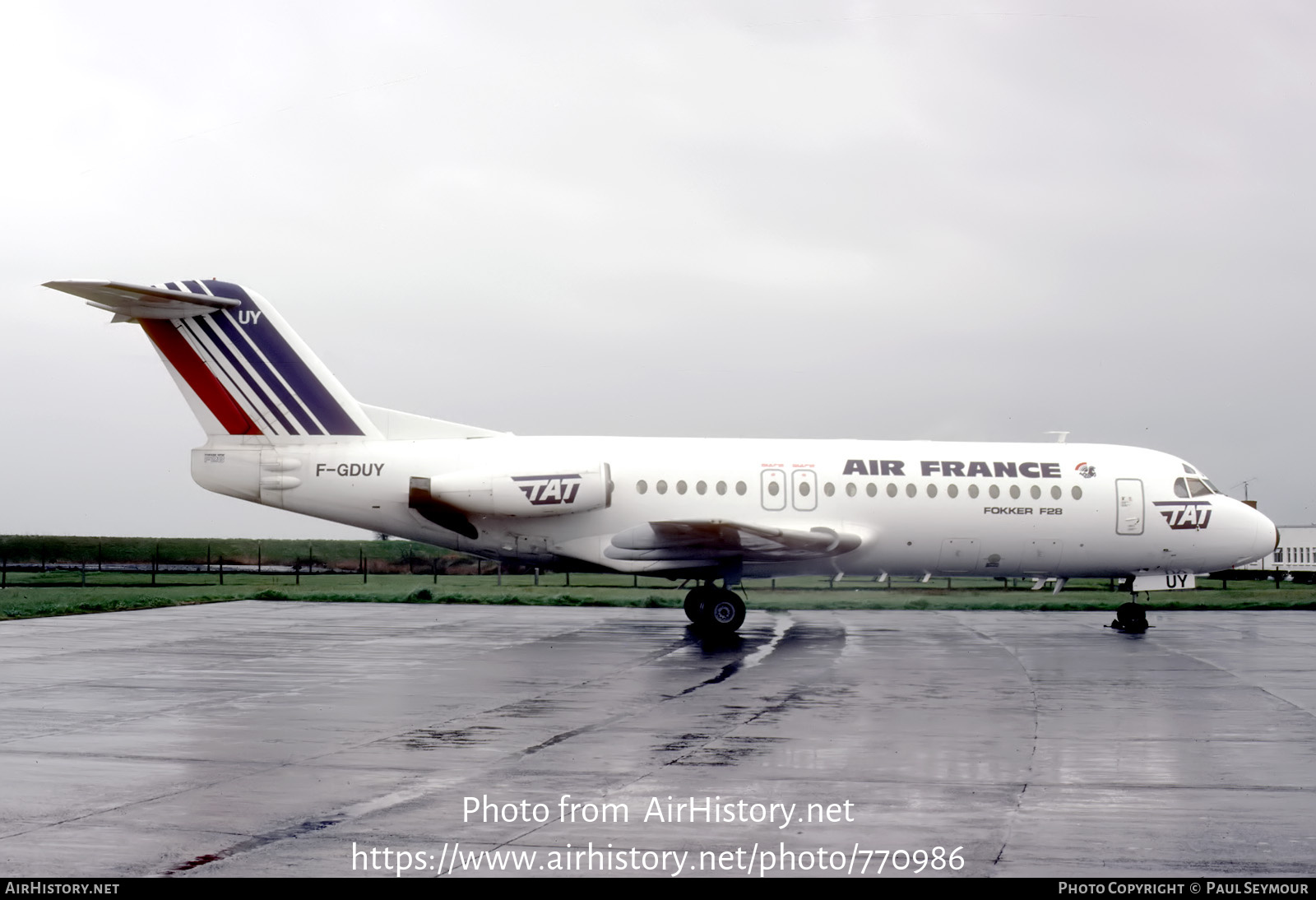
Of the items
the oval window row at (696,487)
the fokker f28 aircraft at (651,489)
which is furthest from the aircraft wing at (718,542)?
the oval window row at (696,487)

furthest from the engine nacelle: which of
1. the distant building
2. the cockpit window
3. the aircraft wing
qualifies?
the distant building

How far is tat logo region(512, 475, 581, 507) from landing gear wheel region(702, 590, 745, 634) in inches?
125

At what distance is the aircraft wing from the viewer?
19.9m

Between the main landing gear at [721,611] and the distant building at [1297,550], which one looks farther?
the distant building at [1297,550]

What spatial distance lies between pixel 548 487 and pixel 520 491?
0.51m

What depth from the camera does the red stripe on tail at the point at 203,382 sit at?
21.0m

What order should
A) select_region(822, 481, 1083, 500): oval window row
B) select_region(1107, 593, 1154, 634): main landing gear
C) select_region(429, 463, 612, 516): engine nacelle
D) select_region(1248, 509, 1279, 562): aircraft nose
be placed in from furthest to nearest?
select_region(1248, 509, 1279, 562): aircraft nose
select_region(1107, 593, 1154, 634): main landing gear
select_region(822, 481, 1083, 500): oval window row
select_region(429, 463, 612, 516): engine nacelle

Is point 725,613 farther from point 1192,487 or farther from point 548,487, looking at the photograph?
point 1192,487

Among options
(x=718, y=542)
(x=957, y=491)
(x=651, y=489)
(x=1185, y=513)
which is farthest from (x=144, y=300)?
(x=1185, y=513)

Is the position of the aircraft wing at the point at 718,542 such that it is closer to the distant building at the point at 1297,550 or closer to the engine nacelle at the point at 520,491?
the engine nacelle at the point at 520,491

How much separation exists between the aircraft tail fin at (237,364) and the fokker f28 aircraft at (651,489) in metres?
0.03

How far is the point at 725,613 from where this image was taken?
67.6 feet

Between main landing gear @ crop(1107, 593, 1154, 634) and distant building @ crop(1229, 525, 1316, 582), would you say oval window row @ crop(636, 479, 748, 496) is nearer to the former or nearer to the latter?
main landing gear @ crop(1107, 593, 1154, 634)

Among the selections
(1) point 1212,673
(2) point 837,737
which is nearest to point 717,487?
(1) point 1212,673
